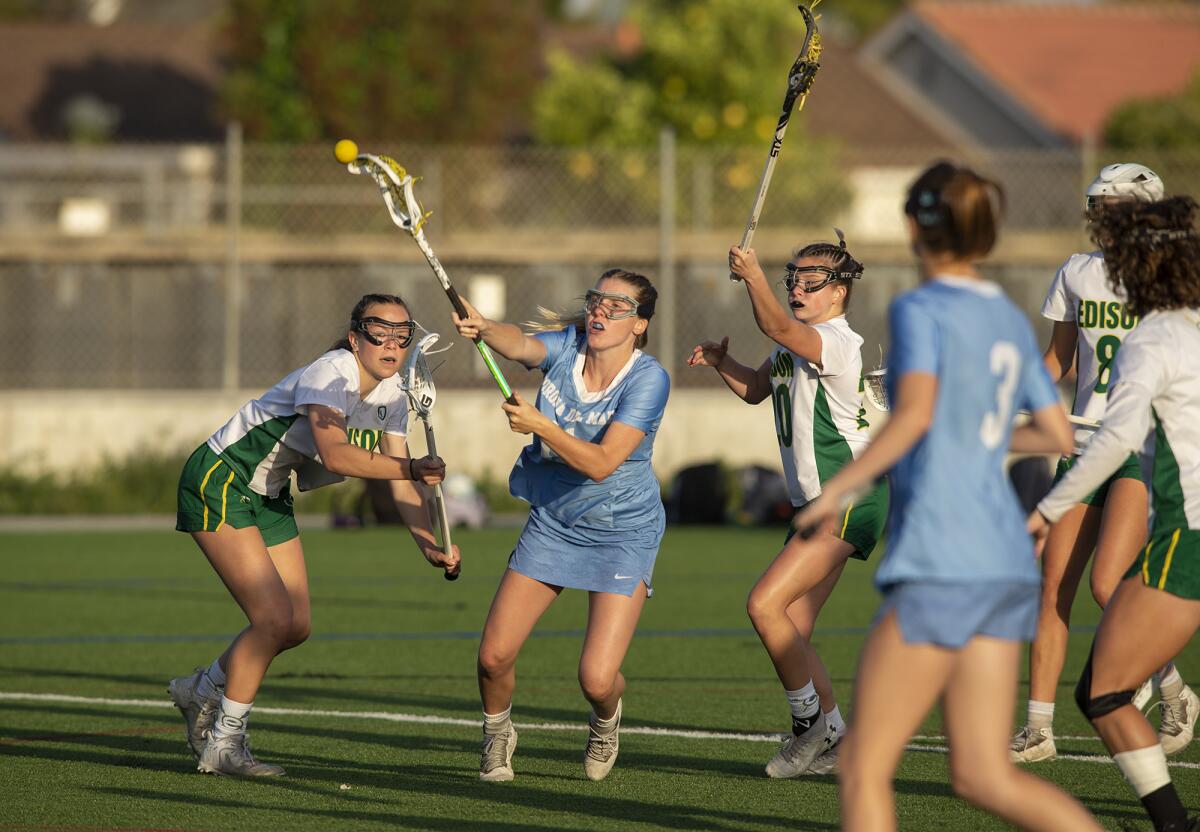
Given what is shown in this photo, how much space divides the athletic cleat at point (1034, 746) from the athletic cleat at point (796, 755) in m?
0.80

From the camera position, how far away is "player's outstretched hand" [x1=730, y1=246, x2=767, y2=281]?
6.43 metres

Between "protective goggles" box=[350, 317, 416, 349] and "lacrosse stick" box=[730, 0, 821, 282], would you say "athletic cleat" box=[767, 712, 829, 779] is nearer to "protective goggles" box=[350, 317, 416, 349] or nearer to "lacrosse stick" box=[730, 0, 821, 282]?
"lacrosse stick" box=[730, 0, 821, 282]

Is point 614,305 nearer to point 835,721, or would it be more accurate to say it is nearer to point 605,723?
point 605,723

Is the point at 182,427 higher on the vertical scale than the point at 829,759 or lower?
higher

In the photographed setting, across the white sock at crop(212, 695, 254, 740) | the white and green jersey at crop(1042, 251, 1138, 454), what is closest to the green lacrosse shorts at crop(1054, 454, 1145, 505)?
the white and green jersey at crop(1042, 251, 1138, 454)

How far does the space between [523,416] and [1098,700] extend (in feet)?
6.85

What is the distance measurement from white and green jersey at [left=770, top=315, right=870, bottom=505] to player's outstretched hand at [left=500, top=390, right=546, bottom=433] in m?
1.25

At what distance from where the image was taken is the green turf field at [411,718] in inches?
240

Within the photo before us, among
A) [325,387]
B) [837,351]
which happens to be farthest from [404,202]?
[837,351]

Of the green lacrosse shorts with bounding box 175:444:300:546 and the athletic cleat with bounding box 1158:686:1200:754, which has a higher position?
the green lacrosse shorts with bounding box 175:444:300:546

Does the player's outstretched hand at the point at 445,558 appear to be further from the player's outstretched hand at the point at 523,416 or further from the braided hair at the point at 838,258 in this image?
the braided hair at the point at 838,258

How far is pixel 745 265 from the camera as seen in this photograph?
6488 mm

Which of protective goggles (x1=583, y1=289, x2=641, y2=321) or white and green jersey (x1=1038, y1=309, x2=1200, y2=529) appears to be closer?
white and green jersey (x1=1038, y1=309, x2=1200, y2=529)

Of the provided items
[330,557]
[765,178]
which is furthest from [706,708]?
[330,557]
